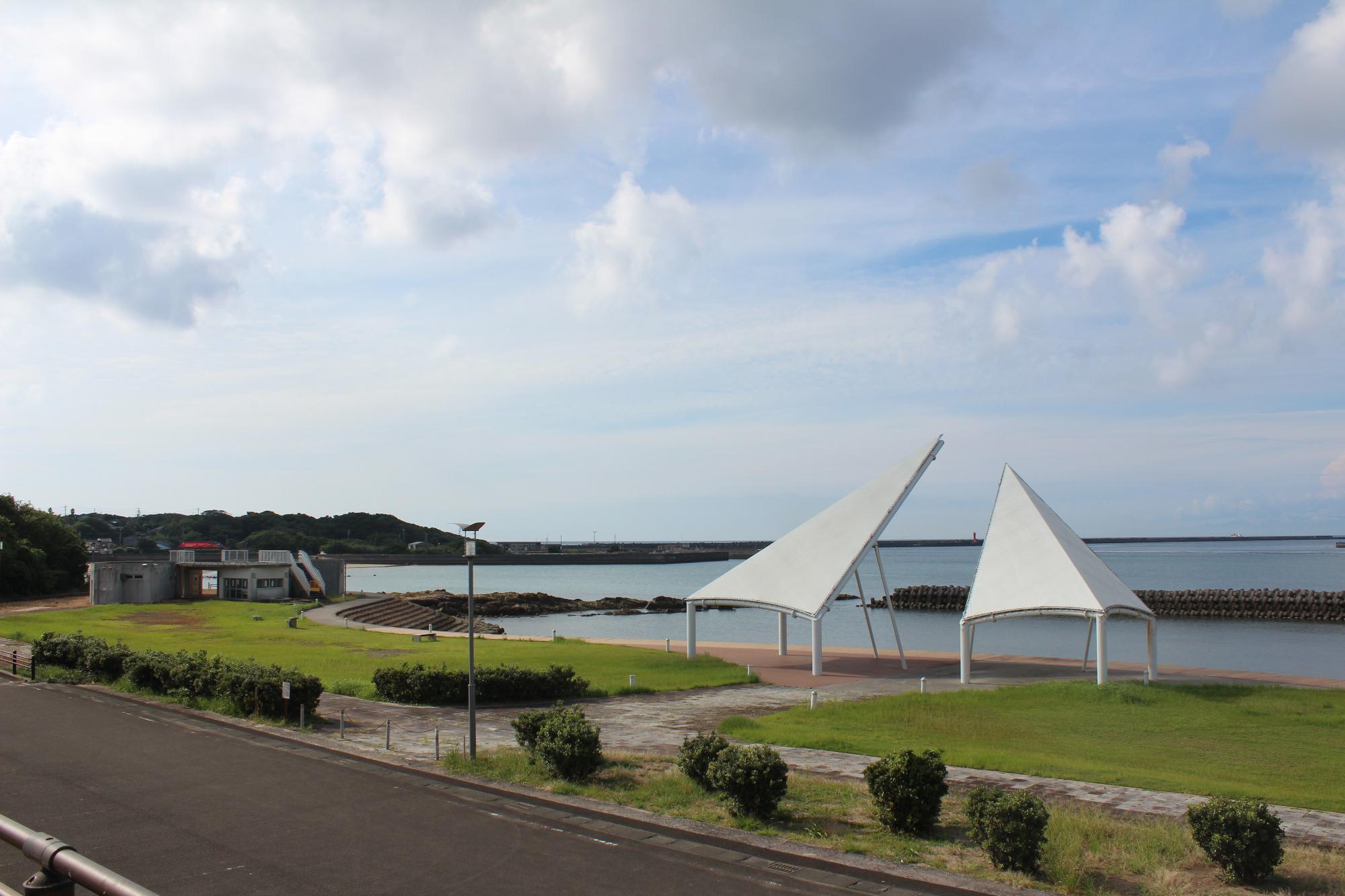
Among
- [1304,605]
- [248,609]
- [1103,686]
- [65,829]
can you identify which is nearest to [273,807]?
[65,829]

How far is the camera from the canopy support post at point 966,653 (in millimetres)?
33375

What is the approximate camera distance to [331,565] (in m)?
78.3

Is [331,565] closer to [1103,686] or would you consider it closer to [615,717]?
[615,717]

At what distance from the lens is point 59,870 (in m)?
3.71

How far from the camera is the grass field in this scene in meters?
33.0

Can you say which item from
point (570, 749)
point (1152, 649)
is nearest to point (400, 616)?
point (1152, 649)

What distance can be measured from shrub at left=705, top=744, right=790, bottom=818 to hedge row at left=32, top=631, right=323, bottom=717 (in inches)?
515

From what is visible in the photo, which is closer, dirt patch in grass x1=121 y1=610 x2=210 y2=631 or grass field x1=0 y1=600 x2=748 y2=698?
grass field x1=0 y1=600 x2=748 y2=698

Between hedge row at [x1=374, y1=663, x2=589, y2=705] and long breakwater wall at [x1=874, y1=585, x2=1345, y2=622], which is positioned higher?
hedge row at [x1=374, y1=663, x2=589, y2=705]

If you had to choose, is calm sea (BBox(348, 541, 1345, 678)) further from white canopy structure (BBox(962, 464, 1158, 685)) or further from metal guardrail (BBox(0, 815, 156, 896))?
metal guardrail (BBox(0, 815, 156, 896))

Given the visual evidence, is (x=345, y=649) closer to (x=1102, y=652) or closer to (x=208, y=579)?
(x=1102, y=652)

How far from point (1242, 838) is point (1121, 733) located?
14170 mm

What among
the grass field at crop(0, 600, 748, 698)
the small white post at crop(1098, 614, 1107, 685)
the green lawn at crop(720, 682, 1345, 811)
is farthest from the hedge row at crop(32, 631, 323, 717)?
the small white post at crop(1098, 614, 1107, 685)

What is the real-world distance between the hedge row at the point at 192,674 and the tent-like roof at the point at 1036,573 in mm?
22226
